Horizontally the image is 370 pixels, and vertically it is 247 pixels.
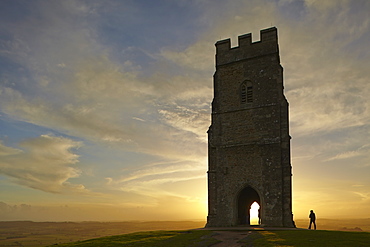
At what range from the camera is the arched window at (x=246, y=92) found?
95.7 feet

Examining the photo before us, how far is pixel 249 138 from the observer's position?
28.4 m

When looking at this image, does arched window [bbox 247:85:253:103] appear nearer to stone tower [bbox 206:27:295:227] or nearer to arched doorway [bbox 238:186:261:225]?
stone tower [bbox 206:27:295:227]

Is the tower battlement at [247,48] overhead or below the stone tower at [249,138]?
overhead

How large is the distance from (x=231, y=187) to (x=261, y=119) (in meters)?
6.34

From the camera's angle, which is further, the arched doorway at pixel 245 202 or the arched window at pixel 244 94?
the arched doorway at pixel 245 202

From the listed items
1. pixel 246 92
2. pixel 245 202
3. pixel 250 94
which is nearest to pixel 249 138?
pixel 250 94

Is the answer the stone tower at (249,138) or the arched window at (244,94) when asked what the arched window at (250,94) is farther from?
the arched window at (244,94)

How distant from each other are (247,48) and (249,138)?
8.29 metres

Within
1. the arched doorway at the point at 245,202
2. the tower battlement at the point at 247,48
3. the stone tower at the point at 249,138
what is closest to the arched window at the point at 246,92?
the stone tower at the point at 249,138

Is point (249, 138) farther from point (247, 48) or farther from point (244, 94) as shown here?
point (247, 48)

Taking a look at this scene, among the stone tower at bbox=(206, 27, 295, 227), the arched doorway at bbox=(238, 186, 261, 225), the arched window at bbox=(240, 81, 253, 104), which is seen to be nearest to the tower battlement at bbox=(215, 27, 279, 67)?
the stone tower at bbox=(206, 27, 295, 227)

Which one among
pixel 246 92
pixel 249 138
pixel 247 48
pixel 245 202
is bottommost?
pixel 245 202

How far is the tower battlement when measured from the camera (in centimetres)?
2912

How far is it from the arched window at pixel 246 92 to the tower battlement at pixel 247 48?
2475 millimetres
